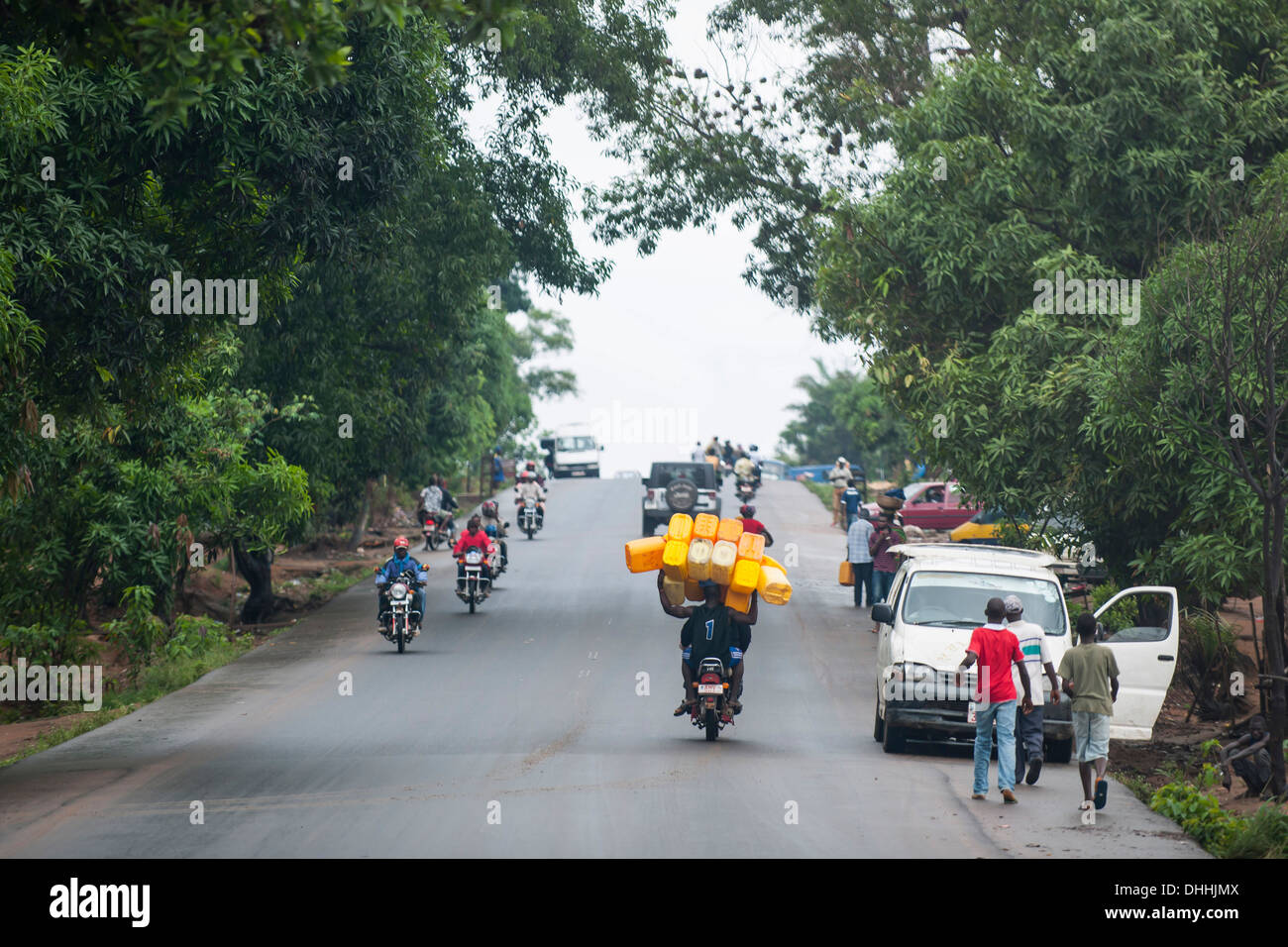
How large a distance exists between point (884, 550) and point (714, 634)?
1076 centimetres

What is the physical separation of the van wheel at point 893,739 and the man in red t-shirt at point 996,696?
2542mm

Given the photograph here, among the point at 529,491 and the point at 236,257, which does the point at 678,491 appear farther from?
the point at 236,257

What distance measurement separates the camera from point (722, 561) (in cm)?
1484

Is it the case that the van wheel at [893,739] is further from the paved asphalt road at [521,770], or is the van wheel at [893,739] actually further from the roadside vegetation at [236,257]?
the roadside vegetation at [236,257]

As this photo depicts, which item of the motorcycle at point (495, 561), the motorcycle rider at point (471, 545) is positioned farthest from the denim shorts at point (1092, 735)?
the motorcycle at point (495, 561)

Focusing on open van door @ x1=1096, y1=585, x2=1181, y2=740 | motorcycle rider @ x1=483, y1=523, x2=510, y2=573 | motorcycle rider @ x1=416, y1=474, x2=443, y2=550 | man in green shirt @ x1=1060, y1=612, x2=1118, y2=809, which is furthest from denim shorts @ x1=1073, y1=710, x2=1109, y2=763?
motorcycle rider @ x1=416, y1=474, x2=443, y2=550

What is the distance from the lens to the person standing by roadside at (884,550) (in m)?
25.2

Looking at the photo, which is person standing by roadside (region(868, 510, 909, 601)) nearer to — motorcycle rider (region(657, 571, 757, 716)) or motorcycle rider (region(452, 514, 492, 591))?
motorcycle rider (region(452, 514, 492, 591))

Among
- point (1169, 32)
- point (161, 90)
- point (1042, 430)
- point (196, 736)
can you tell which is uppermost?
point (1169, 32)

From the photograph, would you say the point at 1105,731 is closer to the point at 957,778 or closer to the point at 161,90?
the point at 957,778
